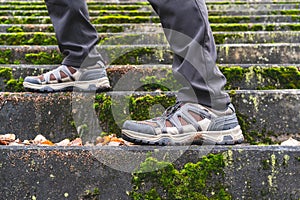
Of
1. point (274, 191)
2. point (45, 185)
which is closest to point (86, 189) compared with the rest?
point (45, 185)

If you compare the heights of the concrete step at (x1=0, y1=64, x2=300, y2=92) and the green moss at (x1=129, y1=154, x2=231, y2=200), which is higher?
the green moss at (x1=129, y1=154, x2=231, y2=200)

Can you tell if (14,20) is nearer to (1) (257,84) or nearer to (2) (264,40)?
(2) (264,40)

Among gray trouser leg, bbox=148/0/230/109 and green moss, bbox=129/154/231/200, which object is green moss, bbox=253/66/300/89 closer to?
gray trouser leg, bbox=148/0/230/109

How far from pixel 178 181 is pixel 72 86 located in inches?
37.2

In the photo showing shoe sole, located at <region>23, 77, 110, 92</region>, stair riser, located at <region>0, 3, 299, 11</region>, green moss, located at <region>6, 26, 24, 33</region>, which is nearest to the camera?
shoe sole, located at <region>23, 77, 110, 92</region>

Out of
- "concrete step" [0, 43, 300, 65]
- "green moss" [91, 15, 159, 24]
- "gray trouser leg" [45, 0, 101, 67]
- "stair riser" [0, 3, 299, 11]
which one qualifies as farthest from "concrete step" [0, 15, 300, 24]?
"gray trouser leg" [45, 0, 101, 67]

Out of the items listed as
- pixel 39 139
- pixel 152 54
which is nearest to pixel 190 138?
pixel 39 139

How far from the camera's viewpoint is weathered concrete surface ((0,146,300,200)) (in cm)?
175

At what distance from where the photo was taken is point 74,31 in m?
2.50

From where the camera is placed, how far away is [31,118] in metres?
2.30

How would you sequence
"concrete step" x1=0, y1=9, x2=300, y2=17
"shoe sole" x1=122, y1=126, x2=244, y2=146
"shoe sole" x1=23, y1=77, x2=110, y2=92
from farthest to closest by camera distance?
"concrete step" x1=0, y1=9, x2=300, y2=17 → "shoe sole" x1=23, y1=77, x2=110, y2=92 → "shoe sole" x1=122, y1=126, x2=244, y2=146

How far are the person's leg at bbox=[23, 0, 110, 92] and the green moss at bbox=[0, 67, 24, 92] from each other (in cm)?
25

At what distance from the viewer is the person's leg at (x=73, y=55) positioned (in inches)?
96.7

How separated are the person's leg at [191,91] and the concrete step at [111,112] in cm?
35
